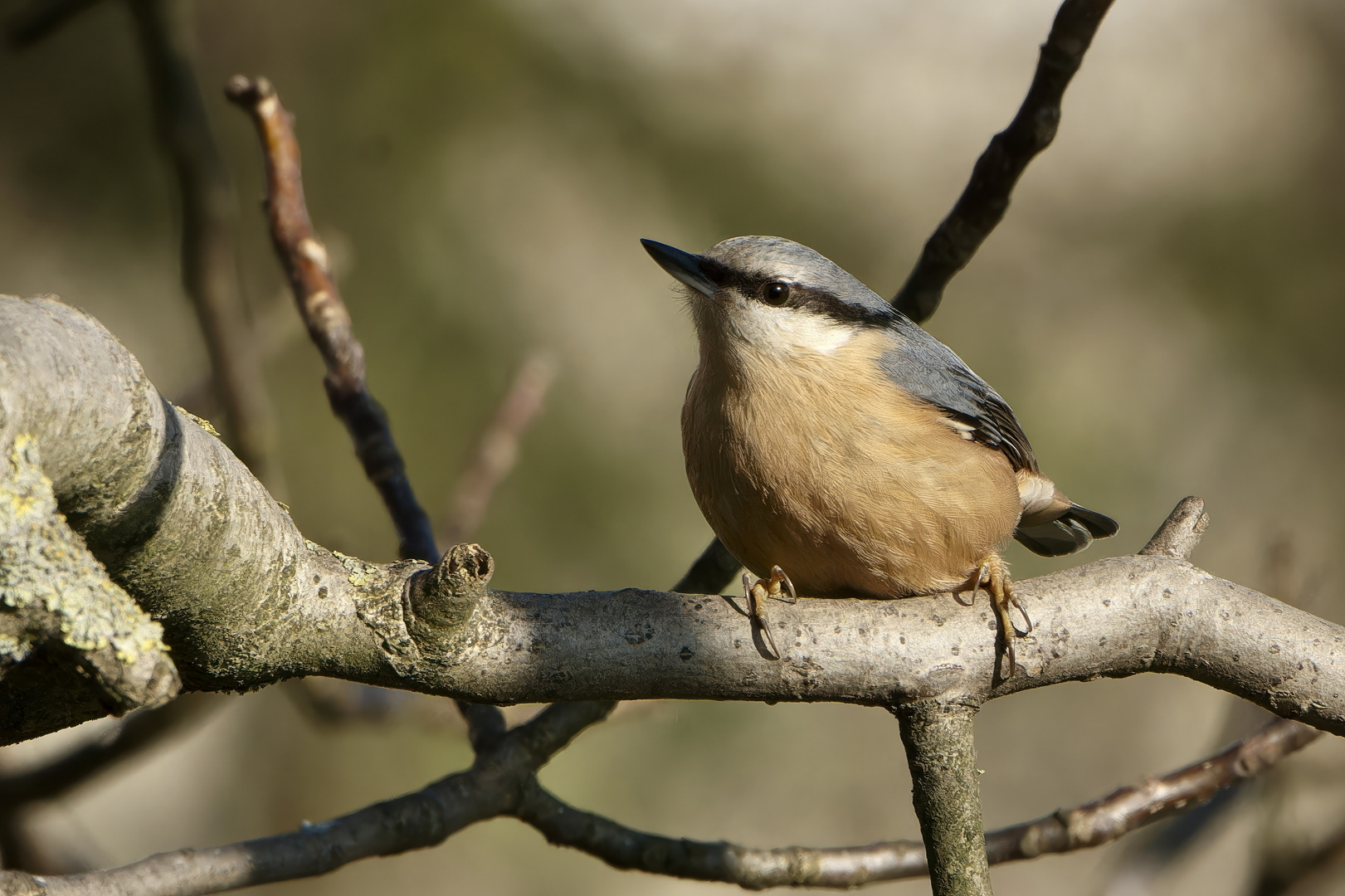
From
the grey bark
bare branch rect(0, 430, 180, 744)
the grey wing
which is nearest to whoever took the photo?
bare branch rect(0, 430, 180, 744)

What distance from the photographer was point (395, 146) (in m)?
4.98

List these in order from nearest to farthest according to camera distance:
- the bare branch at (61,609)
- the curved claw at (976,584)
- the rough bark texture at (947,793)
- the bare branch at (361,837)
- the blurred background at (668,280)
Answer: the bare branch at (61,609) < the bare branch at (361,837) < the rough bark texture at (947,793) < the curved claw at (976,584) < the blurred background at (668,280)

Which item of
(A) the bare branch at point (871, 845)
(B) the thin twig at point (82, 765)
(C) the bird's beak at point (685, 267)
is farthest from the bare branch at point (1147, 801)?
(B) the thin twig at point (82, 765)

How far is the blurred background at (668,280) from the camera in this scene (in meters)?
4.63

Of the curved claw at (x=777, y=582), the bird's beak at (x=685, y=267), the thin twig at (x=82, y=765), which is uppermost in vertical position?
the bird's beak at (x=685, y=267)

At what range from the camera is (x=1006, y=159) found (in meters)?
2.22

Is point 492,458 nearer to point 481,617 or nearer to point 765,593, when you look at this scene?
point 765,593

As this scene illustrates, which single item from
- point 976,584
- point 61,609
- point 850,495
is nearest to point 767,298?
point 850,495

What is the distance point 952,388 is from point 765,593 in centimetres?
75

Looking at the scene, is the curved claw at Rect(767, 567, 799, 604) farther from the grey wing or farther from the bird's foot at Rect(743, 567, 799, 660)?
the grey wing

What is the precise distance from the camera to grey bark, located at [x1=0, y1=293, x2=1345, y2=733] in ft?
3.72

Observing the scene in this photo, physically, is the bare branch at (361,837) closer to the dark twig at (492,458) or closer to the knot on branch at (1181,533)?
the dark twig at (492,458)

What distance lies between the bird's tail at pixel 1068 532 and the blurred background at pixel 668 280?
1.63m

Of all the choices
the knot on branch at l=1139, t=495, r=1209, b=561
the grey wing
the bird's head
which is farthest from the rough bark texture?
the bird's head
